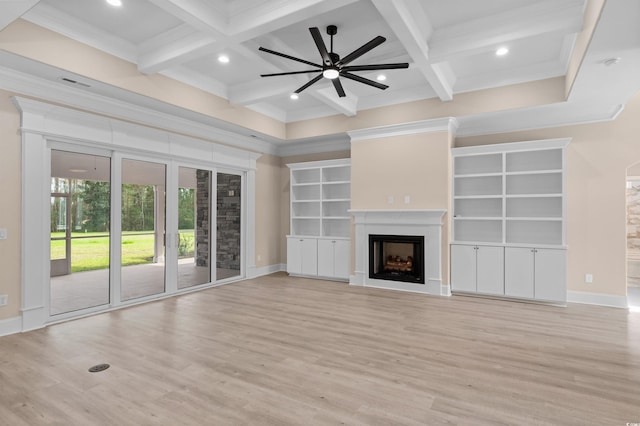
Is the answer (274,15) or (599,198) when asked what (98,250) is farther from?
(599,198)

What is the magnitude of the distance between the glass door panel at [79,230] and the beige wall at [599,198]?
697cm

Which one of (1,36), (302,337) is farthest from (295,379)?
(1,36)

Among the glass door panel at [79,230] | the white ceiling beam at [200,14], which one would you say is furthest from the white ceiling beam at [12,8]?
the glass door panel at [79,230]

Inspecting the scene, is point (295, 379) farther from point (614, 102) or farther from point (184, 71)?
point (614, 102)

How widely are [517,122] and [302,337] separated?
4.85 meters

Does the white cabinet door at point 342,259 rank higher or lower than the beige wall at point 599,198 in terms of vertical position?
lower

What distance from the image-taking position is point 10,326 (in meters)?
3.80

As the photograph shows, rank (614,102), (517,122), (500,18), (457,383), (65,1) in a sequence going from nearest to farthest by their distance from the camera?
1. (457,383)
2. (65,1)
3. (500,18)
4. (614,102)
5. (517,122)

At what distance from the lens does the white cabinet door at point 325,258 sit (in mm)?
6980

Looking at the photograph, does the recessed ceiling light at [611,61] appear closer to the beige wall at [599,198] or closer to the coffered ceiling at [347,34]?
the coffered ceiling at [347,34]

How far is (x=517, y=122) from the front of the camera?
18.4 feet

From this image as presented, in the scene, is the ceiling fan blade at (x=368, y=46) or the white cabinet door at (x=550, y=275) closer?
the ceiling fan blade at (x=368, y=46)

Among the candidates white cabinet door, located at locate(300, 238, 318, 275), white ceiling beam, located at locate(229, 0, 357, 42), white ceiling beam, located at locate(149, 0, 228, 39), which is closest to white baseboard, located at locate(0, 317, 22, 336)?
white ceiling beam, located at locate(149, 0, 228, 39)

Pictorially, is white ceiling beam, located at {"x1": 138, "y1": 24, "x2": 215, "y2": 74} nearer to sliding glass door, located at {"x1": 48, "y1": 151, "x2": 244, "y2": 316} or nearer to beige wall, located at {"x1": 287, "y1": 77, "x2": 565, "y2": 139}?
sliding glass door, located at {"x1": 48, "y1": 151, "x2": 244, "y2": 316}
